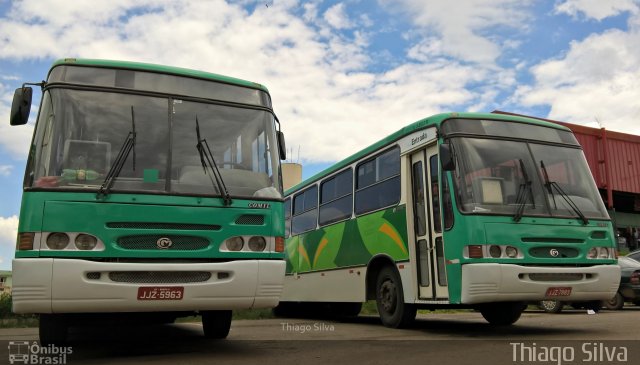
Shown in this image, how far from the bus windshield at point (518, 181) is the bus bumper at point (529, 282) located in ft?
2.56

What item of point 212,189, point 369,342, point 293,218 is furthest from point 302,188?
point 212,189

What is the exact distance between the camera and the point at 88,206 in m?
5.89

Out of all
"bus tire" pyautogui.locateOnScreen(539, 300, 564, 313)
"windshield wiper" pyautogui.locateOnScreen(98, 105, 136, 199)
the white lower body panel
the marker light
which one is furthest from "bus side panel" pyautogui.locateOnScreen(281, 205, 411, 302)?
Result: "bus tire" pyautogui.locateOnScreen(539, 300, 564, 313)

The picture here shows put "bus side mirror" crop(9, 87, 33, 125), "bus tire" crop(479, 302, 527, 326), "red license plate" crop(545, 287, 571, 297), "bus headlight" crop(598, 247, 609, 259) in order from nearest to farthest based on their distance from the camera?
"bus side mirror" crop(9, 87, 33, 125), "red license plate" crop(545, 287, 571, 297), "bus headlight" crop(598, 247, 609, 259), "bus tire" crop(479, 302, 527, 326)

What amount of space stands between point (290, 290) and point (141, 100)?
9063 mm

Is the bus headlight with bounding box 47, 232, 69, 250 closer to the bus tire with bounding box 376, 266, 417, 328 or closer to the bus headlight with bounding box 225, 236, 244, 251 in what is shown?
the bus headlight with bounding box 225, 236, 244, 251

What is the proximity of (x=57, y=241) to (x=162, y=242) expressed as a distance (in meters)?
1.00

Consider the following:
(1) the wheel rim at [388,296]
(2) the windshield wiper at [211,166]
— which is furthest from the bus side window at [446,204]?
(2) the windshield wiper at [211,166]

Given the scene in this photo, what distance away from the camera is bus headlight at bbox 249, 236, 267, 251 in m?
6.51

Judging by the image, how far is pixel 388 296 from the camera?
9977 millimetres

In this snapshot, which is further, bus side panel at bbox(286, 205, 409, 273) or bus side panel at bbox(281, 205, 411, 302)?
bus side panel at bbox(281, 205, 411, 302)

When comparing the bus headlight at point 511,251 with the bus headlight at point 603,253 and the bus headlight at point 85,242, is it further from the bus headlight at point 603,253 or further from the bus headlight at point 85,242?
the bus headlight at point 85,242

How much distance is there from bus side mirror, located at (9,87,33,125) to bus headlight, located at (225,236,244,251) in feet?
8.46

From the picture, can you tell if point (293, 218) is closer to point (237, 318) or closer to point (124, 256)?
point (237, 318)
